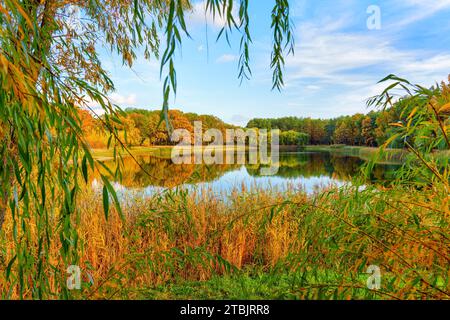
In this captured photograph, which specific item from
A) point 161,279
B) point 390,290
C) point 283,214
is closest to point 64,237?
point 390,290

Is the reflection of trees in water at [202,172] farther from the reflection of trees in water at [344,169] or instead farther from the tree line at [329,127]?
the tree line at [329,127]

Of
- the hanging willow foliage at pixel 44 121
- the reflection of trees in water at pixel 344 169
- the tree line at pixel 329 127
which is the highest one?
the tree line at pixel 329 127

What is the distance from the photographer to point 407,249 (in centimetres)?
113

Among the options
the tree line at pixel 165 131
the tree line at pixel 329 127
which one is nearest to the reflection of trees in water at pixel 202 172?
the tree line at pixel 165 131

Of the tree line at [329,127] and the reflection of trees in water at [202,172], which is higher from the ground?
the tree line at [329,127]

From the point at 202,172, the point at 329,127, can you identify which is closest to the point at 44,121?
the point at 202,172

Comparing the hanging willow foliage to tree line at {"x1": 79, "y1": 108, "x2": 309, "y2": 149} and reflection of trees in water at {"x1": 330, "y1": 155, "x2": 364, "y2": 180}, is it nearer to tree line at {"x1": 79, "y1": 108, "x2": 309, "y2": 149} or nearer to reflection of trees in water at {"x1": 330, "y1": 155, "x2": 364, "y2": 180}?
tree line at {"x1": 79, "y1": 108, "x2": 309, "y2": 149}

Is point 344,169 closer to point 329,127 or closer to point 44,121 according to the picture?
point 329,127

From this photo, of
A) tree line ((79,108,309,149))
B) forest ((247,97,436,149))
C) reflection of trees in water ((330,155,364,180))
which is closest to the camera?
reflection of trees in water ((330,155,364,180))

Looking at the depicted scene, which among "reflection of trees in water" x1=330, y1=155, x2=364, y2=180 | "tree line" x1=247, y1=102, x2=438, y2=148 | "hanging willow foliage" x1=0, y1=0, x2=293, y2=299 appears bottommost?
"reflection of trees in water" x1=330, y1=155, x2=364, y2=180

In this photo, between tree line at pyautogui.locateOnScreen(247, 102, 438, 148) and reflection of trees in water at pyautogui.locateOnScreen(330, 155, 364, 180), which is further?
tree line at pyautogui.locateOnScreen(247, 102, 438, 148)

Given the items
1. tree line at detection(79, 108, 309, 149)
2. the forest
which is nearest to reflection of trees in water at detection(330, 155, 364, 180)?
tree line at detection(79, 108, 309, 149)
